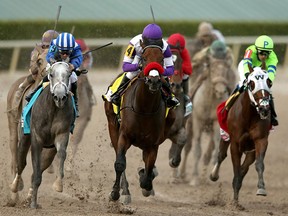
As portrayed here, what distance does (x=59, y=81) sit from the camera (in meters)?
10.8

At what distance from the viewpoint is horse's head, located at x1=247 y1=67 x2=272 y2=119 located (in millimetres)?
11844

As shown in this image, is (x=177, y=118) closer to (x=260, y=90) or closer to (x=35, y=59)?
(x=260, y=90)

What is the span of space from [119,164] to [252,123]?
2215mm

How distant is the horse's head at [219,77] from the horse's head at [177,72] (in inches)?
93.9

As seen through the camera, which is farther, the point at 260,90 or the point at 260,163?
the point at 260,163

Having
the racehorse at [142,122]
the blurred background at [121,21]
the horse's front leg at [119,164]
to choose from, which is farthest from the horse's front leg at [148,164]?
the blurred background at [121,21]

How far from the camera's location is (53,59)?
11203 mm

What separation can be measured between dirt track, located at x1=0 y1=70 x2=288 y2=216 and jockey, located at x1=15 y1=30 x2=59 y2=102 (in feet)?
4.37

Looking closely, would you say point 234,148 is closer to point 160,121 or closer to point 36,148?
point 160,121

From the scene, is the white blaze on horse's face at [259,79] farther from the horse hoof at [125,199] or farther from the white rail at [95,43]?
the white rail at [95,43]

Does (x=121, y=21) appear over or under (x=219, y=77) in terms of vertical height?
over

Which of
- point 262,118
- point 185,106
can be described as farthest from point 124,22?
point 262,118

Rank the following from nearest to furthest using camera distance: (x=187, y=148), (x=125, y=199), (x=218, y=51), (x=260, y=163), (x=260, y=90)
Answer: (x=125, y=199), (x=260, y=90), (x=260, y=163), (x=187, y=148), (x=218, y=51)

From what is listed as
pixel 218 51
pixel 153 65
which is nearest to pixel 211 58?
pixel 218 51
